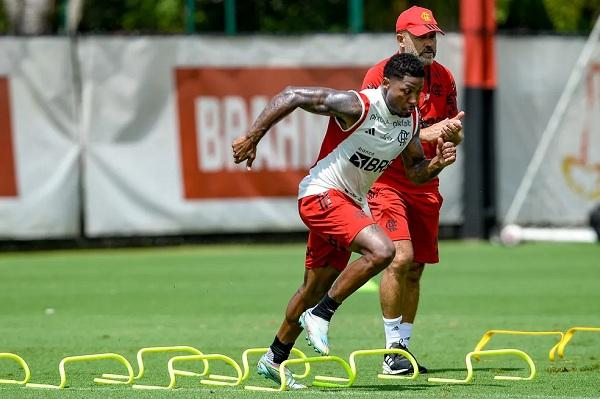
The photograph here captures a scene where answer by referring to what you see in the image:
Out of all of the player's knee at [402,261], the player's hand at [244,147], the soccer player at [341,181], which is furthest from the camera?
the player's knee at [402,261]

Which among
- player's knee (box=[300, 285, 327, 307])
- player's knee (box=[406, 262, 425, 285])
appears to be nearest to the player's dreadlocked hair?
player's knee (box=[300, 285, 327, 307])

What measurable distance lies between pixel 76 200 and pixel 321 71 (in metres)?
4.01

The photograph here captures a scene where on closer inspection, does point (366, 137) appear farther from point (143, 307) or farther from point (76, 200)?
point (76, 200)

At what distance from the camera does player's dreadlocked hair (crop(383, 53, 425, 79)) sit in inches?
319

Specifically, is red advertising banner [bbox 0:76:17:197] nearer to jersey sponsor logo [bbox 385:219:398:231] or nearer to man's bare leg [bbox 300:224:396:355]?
jersey sponsor logo [bbox 385:219:398:231]

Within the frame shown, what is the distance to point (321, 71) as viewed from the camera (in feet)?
63.1

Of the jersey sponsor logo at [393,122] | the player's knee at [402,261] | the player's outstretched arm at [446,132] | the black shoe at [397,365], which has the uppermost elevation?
the jersey sponsor logo at [393,122]

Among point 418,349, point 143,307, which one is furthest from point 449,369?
point 143,307

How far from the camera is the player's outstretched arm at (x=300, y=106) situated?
7824 mm

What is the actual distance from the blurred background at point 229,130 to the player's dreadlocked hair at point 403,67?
1069 centimetres

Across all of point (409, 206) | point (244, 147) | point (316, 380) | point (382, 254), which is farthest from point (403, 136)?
point (316, 380)

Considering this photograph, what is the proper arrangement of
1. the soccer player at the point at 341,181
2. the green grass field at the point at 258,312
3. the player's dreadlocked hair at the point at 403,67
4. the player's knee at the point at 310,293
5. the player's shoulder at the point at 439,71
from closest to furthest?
1. the soccer player at the point at 341,181
2. the player's dreadlocked hair at the point at 403,67
3. the player's knee at the point at 310,293
4. the green grass field at the point at 258,312
5. the player's shoulder at the point at 439,71

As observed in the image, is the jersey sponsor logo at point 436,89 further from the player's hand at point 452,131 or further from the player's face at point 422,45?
the player's hand at point 452,131

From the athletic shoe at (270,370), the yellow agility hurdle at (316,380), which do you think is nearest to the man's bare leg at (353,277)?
the yellow agility hurdle at (316,380)
